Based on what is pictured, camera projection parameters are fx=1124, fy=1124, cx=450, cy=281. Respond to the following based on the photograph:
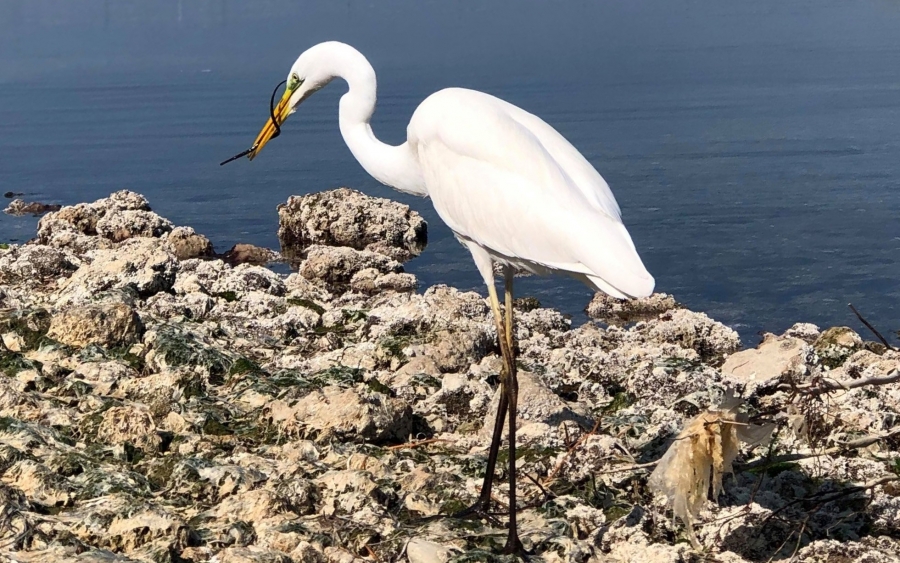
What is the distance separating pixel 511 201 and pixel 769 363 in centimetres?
234

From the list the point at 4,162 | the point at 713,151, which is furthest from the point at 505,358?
the point at 4,162

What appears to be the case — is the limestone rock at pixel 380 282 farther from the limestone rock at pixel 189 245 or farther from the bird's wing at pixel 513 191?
the bird's wing at pixel 513 191

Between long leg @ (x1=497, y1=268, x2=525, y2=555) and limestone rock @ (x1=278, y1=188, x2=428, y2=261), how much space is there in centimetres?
680

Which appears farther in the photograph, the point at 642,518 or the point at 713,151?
the point at 713,151

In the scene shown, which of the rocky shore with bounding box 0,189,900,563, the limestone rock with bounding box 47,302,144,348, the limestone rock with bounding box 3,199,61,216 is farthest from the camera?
the limestone rock with bounding box 3,199,61,216

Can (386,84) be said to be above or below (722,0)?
below

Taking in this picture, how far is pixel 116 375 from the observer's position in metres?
5.91

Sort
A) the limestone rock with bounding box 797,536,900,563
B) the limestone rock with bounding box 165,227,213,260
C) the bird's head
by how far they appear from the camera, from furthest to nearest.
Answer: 1. the limestone rock with bounding box 165,227,213,260
2. the bird's head
3. the limestone rock with bounding box 797,536,900,563

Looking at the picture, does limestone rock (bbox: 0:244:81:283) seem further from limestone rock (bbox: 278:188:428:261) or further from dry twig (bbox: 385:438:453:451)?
dry twig (bbox: 385:438:453:451)

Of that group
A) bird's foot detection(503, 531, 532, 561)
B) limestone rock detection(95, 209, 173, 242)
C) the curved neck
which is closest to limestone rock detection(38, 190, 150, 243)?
limestone rock detection(95, 209, 173, 242)

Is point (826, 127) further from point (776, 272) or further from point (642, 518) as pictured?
point (642, 518)

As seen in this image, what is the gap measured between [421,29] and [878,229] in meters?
39.2

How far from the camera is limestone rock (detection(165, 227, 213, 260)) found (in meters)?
11.6

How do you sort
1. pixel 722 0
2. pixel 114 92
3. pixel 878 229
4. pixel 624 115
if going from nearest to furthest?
pixel 878 229, pixel 624 115, pixel 114 92, pixel 722 0
